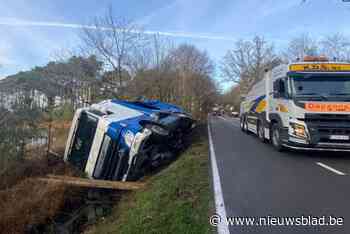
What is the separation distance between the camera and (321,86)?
20.9 ft

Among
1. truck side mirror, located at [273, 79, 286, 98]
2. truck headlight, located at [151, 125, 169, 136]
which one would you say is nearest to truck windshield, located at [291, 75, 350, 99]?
truck side mirror, located at [273, 79, 286, 98]

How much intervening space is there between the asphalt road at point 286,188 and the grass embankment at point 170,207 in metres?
0.43

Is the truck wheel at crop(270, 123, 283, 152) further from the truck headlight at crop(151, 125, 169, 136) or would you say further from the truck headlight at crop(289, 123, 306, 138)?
the truck headlight at crop(151, 125, 169, 136)

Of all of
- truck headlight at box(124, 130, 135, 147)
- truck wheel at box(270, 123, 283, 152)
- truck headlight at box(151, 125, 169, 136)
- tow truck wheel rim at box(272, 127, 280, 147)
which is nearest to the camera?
truck headlight at box(124, 130, 135, 147)

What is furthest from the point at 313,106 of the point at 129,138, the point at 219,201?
the point at 129,138

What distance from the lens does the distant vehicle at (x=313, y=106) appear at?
19.5ft

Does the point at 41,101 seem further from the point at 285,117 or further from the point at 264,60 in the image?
the point at 264,60

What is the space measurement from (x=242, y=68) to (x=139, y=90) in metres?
35.1

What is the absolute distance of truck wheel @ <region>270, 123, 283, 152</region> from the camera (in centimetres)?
712

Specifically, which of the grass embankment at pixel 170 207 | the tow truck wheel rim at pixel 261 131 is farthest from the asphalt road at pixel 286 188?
the tow truck wheel rim at pixel 261 131

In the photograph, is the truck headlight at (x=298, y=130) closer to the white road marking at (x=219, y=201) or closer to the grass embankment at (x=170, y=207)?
the white road marking at (x=219, y=201)

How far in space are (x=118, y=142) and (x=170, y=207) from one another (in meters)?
3.29

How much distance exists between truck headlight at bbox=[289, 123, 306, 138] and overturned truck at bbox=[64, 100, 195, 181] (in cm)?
389

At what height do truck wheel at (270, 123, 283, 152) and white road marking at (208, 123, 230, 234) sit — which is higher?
truck wheel at (270, 123, 283, 152)
